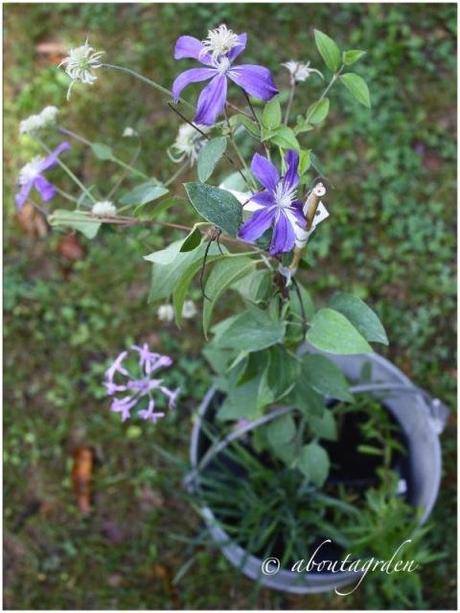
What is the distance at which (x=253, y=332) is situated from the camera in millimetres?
803

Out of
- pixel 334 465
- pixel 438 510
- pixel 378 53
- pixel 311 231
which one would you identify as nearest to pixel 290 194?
pixel 311 231

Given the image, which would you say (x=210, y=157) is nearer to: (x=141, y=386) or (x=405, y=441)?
(x=141, y=386)

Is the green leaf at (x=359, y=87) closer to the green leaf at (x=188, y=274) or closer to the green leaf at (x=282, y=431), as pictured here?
the green leaf at (x=188, y=274)

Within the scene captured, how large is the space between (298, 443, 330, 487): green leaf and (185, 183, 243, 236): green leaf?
0.54 m

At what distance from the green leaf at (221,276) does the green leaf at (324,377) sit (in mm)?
228

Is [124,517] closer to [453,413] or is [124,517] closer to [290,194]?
[453,413]

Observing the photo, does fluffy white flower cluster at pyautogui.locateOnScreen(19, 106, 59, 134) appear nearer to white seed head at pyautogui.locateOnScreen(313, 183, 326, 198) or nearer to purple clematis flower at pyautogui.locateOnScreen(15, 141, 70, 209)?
purple clematis flower at pyautogui.locateOnScreen(15, 141, 70, 209)

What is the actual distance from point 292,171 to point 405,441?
78 centimetres

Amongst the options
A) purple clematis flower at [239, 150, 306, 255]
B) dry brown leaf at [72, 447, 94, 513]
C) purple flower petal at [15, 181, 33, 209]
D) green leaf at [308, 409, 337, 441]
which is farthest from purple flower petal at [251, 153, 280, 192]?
dry brown leaf at [72, 447, 94, 513]

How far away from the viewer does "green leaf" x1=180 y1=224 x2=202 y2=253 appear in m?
0.60

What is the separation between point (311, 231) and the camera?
70 cm

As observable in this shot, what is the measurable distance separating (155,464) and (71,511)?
189 mm

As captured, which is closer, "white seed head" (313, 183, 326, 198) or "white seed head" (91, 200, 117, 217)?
"white seed head" (313, 183, 326, 198)

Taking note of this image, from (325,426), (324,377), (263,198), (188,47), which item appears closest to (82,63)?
(188,47)
